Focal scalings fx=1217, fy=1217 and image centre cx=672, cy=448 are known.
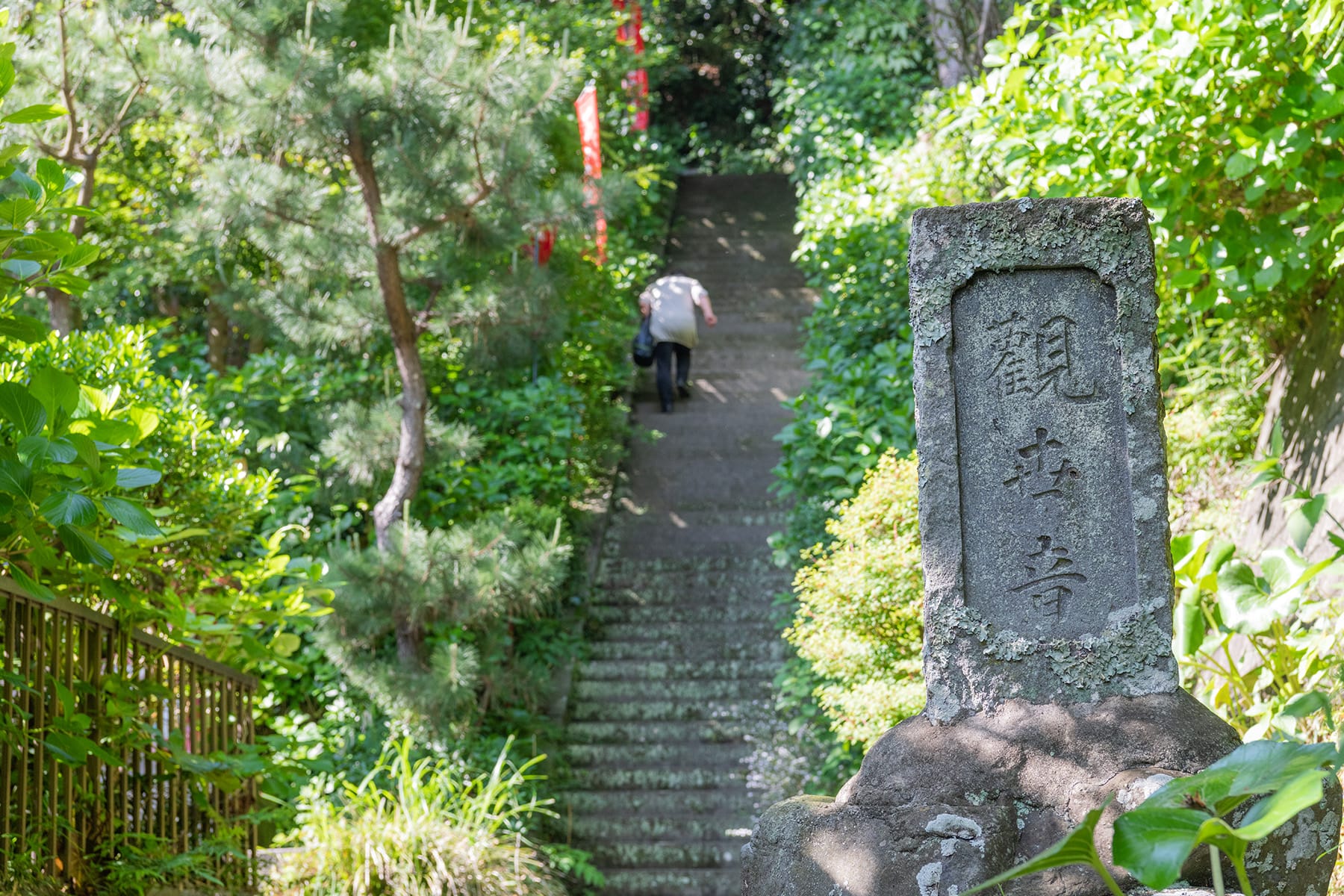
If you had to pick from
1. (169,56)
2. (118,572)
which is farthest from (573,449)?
(118,572)

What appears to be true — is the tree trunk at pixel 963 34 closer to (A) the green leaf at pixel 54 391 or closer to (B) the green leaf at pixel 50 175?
(B) the green leaf at pixel 50 175

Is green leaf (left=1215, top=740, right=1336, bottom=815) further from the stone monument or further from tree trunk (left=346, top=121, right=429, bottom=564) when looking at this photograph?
tree trunk (left=346, top=121, right=429, bottom=564)

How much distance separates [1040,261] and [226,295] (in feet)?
18.3

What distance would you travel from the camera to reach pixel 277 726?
20.2 ft

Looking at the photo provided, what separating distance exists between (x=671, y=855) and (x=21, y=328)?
13.3 ft

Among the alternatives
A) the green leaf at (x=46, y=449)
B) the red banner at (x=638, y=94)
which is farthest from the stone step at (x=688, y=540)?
the red banner at (x=638, y=94)

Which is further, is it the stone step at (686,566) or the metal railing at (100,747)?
the stone step at (686,566)

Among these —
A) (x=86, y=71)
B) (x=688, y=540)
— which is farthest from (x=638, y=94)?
(x=86, y=71)

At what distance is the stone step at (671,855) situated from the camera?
5652 mm

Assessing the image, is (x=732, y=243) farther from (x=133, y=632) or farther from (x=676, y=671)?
(x=133, y=632)

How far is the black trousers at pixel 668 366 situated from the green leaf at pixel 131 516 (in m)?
6.74

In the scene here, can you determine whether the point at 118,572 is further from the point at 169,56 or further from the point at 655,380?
the point at 655,380

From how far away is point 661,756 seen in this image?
618 centimetres

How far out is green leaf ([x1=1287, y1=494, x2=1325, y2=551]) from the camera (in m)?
2.84
